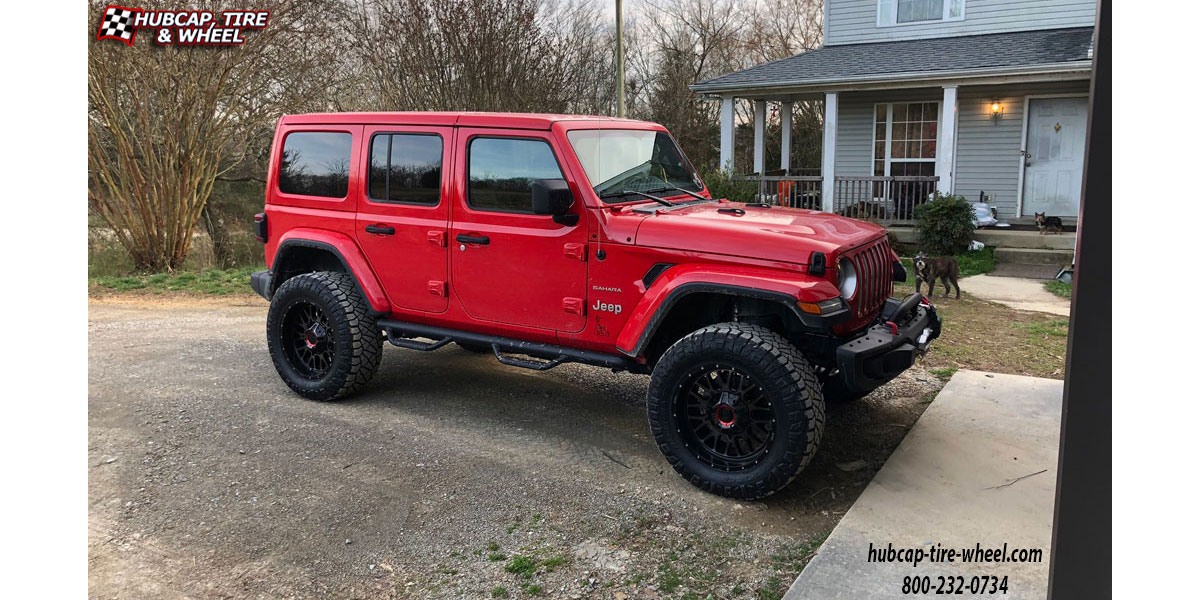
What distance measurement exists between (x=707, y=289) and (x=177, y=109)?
3818 millimetres

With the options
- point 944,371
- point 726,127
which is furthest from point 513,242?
point 726,127

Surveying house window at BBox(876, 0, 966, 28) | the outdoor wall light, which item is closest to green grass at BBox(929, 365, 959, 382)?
the outdoor wall light

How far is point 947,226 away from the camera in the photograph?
8.95 meters

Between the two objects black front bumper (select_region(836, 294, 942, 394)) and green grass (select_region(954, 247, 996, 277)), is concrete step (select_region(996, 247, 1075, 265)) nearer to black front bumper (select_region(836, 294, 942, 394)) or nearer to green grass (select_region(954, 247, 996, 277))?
green grass (select_region(954, 247, 996, 277))

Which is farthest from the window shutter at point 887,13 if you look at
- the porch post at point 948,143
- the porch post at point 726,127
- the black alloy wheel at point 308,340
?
the black alloy wheel at point 308,340

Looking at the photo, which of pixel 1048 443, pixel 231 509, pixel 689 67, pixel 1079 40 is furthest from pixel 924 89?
pixel 231 509

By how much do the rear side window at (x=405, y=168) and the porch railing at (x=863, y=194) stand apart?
711 centimetres

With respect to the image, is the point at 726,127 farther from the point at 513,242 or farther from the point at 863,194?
the point at 513,242

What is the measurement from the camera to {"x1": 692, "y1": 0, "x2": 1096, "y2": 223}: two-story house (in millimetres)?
10688

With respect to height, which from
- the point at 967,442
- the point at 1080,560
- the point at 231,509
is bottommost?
the point at 231,509

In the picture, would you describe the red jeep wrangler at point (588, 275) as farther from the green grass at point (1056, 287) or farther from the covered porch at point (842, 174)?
the covered porch at point (842, 174)

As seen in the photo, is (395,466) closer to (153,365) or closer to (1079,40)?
(153,365)

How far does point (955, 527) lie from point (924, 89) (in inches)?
415

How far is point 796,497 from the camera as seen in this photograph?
139 inches
